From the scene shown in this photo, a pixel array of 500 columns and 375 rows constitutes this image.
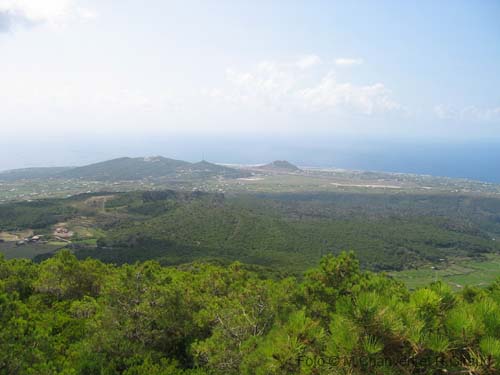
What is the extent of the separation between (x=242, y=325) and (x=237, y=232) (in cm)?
6657

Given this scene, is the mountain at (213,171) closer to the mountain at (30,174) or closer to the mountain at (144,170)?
the mountain at (144,170)

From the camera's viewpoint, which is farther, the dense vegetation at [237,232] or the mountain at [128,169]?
the mountain at [128,169]

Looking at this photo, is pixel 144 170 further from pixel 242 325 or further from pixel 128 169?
pixel 242 325

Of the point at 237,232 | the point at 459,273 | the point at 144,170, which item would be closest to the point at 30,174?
the point at 144,170

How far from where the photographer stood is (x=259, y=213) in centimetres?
9462

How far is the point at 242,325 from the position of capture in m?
9.27

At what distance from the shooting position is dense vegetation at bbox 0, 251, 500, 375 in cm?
354

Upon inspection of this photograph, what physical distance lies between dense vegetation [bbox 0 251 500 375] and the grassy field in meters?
51.5

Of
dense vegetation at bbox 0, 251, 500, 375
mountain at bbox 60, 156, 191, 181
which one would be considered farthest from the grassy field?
mountain at bbox 60, 156, 191, 181

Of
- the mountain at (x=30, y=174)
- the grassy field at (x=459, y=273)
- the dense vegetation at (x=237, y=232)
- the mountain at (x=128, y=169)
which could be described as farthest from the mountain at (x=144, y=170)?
the grassy field at (x=459, y=273)

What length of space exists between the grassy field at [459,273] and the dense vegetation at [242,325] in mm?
A: 51475

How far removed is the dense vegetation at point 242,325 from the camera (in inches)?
139

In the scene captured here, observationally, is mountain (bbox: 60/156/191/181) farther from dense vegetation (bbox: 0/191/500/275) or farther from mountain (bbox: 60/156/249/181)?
dense vegetation (bbox: 0/191/500/275)

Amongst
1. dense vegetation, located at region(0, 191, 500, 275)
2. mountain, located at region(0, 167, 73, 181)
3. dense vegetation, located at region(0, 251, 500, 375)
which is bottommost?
dense vegetation, located at region(0, 191, 500, 275)
